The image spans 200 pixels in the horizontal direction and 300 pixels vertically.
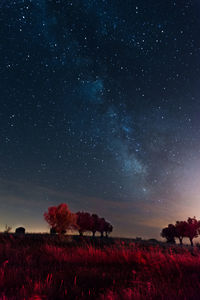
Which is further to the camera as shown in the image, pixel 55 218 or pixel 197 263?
pixel 55 218

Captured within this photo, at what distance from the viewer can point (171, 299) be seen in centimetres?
241

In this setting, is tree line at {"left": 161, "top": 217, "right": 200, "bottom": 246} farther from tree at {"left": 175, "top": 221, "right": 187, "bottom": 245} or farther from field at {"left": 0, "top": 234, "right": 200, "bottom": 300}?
field at {"left": 0, "top": 234, "right": 200, "bottom": 300}

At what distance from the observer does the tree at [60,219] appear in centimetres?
4488

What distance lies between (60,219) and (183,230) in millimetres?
58877

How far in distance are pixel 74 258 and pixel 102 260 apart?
2.33ft

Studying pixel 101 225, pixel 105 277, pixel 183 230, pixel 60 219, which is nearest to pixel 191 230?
pixel 183 230

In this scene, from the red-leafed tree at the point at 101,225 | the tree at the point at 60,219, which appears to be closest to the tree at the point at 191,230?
the red-leafed tree at the point at 101,225

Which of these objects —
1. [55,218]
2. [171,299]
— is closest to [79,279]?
[171,299]

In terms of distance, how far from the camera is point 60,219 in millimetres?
44969

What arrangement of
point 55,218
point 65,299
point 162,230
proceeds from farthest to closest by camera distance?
point 162,230 < point 55,218 < point 65,299

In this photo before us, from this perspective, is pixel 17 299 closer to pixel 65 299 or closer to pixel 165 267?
pixel 65 299

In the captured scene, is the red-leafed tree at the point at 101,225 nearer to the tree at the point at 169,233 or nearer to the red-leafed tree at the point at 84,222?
the red-leafed tree at the point at 84,222

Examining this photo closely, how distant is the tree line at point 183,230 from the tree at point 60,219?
51.7 m

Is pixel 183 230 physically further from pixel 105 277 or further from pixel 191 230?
pixel 105 277
